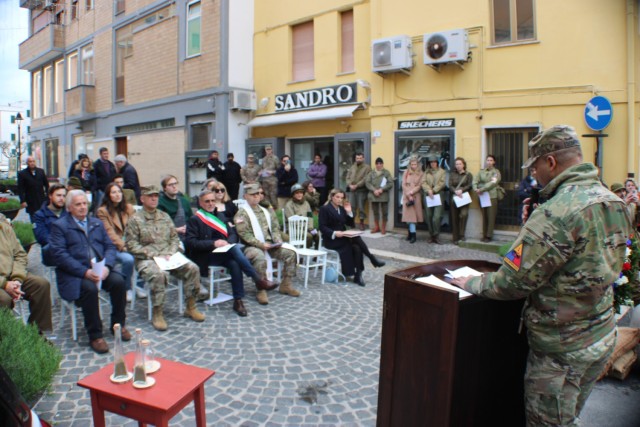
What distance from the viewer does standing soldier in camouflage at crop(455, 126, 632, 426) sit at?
2.29 meters

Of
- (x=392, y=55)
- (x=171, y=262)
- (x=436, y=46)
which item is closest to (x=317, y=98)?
(x=392, y=55)

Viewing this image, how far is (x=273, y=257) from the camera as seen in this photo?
7.13m

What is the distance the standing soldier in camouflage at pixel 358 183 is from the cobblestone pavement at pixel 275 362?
5.22 m

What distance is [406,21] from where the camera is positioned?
38.2 ft

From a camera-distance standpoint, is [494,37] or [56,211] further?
[494,37]

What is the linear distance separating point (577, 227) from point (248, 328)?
13.1 feet

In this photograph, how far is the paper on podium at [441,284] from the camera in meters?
2.47

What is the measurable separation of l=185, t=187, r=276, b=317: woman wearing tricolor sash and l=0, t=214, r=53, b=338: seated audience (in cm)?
183

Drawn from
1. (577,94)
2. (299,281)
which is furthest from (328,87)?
(299,281)

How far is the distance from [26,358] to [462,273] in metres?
2.94

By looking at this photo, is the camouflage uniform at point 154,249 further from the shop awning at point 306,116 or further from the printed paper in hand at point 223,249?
the shop awning at point 306,116

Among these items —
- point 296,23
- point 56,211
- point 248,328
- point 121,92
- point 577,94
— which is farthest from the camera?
point 121,92

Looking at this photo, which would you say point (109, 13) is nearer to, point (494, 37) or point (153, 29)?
point (153, 29)

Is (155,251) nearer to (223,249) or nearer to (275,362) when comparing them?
(223,249)
